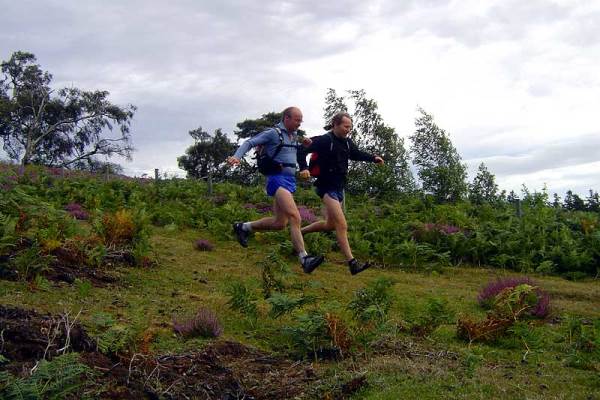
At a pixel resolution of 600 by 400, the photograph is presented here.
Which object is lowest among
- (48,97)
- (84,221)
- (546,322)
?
(546,322)

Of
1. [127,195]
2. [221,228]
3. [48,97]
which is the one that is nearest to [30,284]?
[221,228]

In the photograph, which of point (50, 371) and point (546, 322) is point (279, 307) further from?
point (546, 322)

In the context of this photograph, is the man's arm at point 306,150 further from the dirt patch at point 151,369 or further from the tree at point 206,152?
the tree at point 206,152

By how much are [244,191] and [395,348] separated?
15.4 m

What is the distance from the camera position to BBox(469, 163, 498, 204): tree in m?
22.6

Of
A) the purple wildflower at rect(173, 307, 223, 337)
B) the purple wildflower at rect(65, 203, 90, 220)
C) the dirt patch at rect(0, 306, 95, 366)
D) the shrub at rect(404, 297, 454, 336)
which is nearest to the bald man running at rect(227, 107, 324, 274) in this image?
the shrub at rect(404, 297, 454, 336)

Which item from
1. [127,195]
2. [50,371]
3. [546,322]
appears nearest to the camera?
[50,371]

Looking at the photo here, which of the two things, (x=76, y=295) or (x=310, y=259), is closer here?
(x=76, y=295)

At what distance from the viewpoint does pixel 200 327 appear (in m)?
5.61

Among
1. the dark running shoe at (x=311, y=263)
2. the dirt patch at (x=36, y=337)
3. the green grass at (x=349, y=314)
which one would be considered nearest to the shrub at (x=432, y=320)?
the green grass at (x=349, y=314)

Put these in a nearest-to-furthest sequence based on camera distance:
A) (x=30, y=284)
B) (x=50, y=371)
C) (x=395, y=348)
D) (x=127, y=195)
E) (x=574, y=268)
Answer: (x=50, y=371) → (x=395, y=348) → (x=30, y=284) → (x=574, y=268) → (x=127, y=195)

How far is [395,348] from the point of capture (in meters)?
5.51

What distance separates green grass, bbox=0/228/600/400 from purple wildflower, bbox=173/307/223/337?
120 mm

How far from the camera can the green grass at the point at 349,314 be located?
14.9ft
